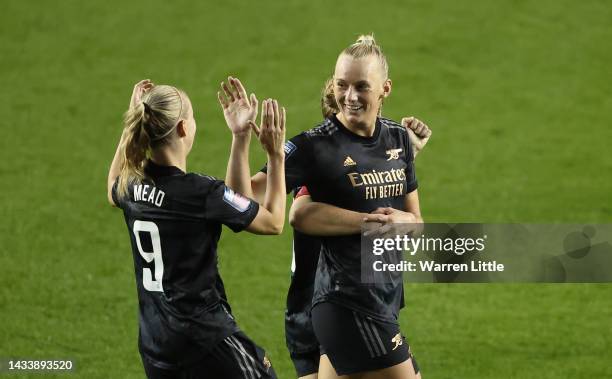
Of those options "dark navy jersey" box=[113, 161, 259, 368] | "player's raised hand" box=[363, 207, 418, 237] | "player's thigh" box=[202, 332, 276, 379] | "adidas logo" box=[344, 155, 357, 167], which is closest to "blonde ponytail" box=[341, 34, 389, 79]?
"adidas logo" box=[344, 155, 357, 167]

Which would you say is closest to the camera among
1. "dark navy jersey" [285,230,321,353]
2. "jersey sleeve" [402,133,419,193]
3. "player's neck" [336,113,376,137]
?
"player's neck" [336,113,376,137]

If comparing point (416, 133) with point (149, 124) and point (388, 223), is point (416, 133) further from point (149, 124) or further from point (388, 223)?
point (149, 124)

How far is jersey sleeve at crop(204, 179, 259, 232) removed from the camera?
4.63m

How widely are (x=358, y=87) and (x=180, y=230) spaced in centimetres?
115

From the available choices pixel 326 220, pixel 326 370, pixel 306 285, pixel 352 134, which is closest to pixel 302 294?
pixel 306 285

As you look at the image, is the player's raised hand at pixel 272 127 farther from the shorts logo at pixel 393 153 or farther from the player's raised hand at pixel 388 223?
the shorts logo at pixel 393 153

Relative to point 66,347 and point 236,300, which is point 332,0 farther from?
point 66,347

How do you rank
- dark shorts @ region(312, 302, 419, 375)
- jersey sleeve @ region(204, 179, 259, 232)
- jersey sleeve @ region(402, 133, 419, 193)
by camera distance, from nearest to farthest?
jersey sleeve @ region(204, 179, 259, 232) → dark shorts @ region(312, 302, 419, 375) → jersey sleeve @ region(402, 133, 419, 193)

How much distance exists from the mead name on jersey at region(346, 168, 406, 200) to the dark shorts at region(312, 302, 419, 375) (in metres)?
0.53

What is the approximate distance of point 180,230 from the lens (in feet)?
15.2

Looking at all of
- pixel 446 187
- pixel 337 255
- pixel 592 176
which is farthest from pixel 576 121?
pixel 337 255

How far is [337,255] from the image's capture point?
17.5ft

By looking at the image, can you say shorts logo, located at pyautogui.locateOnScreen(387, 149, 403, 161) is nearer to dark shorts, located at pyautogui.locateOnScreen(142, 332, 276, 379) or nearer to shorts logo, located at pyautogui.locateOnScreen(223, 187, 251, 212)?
shorts logo, located at pyautogui.locateOnScreen(223, 187, 251, 212)

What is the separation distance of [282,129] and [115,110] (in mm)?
8813
